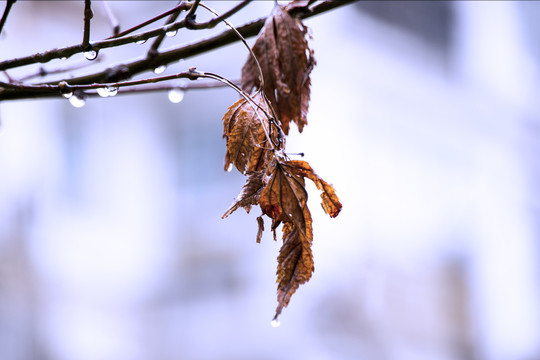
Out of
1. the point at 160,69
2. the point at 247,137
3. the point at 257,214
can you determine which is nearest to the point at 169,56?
the point at 160,69

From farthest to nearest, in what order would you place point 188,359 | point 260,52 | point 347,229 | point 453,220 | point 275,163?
point 453,220, point 188,359, point 347,229, point 260,52, point 275,163

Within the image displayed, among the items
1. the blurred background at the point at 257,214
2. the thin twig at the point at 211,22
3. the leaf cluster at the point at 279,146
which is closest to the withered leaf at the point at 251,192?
the leaf cluster at the point at 279,146

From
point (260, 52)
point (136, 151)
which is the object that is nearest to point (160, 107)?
point (136, 151)

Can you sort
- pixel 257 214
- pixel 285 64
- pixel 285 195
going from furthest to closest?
pixel 257 214 → pixel 285 64 → pixel 285 195

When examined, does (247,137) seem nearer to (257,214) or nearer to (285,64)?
(285,64)

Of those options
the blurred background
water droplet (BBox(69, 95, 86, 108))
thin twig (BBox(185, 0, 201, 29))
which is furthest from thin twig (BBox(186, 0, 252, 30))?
the blurred background

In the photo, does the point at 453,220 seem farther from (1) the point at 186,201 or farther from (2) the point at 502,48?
(1) the point at 186,201
